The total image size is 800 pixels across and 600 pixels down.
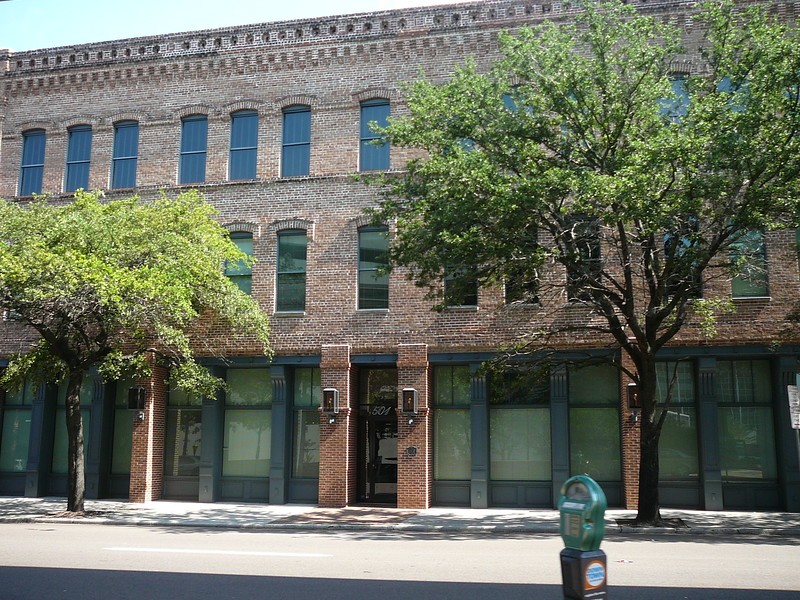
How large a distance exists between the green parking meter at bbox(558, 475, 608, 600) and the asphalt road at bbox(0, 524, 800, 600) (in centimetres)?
407

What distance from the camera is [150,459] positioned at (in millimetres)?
20672

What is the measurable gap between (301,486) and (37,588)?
38.5ft

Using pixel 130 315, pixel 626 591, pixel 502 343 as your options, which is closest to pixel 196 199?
pixel 130 315

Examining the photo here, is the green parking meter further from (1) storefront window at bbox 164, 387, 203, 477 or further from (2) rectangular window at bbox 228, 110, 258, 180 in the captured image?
(2) rectangular window at bbox 228, 110, 258, 180

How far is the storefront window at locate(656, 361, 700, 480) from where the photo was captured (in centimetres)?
1878

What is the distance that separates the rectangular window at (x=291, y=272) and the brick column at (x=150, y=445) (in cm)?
377

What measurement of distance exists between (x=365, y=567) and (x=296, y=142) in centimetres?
1381

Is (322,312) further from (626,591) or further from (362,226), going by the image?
(626,591)

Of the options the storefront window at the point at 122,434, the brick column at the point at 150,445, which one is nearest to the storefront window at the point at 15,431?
the storefront window at the point at 122,434

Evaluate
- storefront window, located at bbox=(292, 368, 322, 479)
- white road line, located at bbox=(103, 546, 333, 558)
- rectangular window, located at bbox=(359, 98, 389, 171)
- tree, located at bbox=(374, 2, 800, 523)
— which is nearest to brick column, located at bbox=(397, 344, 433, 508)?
storefront window, located at bbox=(292, 368, 322, 479)

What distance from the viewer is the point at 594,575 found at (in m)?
4.50

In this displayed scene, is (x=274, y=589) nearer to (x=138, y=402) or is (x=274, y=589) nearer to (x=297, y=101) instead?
(x=138, y=402)

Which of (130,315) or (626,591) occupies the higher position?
(130,315)

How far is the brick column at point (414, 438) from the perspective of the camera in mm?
19266
